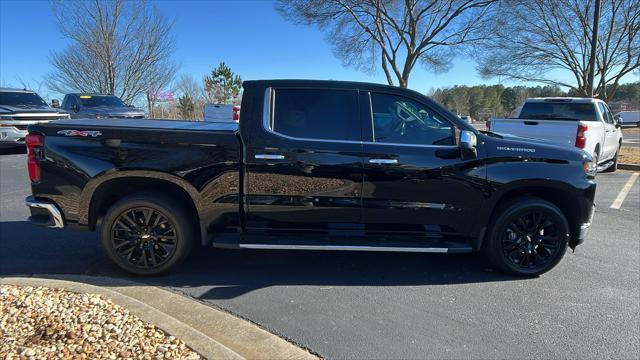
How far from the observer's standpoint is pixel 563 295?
395cm

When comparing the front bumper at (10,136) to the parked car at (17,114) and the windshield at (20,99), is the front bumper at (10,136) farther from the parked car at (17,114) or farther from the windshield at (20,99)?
the windshield at (20,99)

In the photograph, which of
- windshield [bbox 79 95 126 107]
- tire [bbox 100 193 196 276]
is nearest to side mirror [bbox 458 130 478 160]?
tire [bbox 100 193 196 276]

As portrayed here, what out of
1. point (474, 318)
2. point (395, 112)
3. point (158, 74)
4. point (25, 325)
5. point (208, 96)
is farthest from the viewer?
point (208, 96)

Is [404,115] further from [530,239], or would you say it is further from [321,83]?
[530,239]

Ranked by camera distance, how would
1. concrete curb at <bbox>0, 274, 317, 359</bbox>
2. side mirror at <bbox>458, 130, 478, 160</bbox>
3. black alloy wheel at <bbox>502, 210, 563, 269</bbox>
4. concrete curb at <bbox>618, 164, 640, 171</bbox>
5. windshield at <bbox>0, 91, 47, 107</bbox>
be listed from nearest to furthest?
concrete curb at <bbox>0, 274, 317, 359</bbox> → side mirror at <bbox>458, 130, 478, 160</bbox> → black alloy wheel at <bbox>502, 210, 563, 269</bbox> → concrete curb at <bbox>618, 164, 640, 171</bbox> → windshield at <bbox>0, 91, 47, 107</bbox>

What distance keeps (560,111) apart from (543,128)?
2.01 meters

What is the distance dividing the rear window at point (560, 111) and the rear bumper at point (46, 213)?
9.32 meters

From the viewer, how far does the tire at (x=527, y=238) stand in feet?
13.8

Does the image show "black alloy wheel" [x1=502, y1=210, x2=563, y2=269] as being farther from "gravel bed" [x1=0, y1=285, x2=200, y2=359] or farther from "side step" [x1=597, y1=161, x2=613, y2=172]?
"side step" [x1=597, y1=161, x2=613, y2=172]

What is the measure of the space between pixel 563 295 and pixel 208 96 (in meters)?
39.8

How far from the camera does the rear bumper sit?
4109 mm

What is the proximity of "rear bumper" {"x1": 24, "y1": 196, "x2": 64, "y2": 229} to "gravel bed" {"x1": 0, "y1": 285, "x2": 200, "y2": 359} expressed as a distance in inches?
35.5

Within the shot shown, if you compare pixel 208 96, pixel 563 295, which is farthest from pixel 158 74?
pixel 563 295

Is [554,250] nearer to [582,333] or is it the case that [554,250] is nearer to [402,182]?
[582,333]
